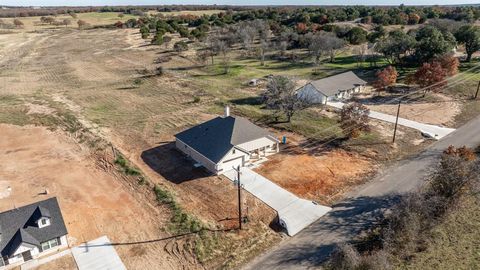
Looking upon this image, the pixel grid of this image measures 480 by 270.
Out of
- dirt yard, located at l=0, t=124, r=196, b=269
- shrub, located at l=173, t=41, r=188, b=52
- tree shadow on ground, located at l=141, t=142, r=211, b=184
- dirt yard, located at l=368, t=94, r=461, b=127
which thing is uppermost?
shrub, located at l=173, t=41, r=188, b=52

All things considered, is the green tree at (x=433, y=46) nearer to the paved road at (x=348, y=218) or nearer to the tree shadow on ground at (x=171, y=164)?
the paved road at (x=348, y=218)

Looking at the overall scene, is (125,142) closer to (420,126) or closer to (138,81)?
(138,81)

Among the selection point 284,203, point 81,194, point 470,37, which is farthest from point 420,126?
point 81,194

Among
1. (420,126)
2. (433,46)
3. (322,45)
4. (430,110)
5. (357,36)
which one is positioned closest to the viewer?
(420,126)

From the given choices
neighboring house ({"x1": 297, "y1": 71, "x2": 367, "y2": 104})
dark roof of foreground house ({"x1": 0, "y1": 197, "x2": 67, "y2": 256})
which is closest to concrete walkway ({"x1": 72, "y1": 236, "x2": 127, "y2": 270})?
dark roof of foreground house ({"x1": 0, "y1": 197, "x2": 67, "y2": 256})

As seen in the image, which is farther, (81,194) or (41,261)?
(81,194)

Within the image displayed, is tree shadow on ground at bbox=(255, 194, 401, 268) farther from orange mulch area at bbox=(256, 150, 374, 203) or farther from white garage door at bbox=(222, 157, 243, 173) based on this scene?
white garage door at bbox=(222, 157, 243, 173)
